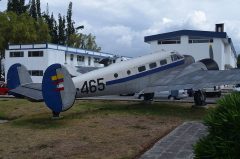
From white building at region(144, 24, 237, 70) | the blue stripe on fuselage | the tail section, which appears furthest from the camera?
white building at region(144, 24, 237, 70)

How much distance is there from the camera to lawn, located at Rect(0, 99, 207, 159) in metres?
10.6

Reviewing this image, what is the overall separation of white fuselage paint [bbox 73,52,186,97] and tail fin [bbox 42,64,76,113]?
2.95 m

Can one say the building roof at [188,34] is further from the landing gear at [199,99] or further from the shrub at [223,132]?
the shrub at [223,132]

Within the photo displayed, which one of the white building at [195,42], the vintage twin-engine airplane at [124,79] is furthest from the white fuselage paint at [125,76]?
the white building at [195,42]

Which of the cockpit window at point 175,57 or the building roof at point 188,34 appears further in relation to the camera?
the building roof at point 188,34

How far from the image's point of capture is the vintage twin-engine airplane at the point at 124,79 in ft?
53.6

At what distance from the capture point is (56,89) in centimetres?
1622

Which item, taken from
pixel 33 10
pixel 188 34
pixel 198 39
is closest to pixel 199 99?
pixel 188 34

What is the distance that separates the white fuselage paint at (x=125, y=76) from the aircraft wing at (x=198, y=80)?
61cm

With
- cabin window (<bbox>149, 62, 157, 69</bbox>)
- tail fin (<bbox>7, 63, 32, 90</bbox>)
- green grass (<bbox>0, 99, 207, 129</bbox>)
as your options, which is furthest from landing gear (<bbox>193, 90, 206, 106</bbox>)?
tail fin (<bbox>7, 63, 32, 90</bbox>)

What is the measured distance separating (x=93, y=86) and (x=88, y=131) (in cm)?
620

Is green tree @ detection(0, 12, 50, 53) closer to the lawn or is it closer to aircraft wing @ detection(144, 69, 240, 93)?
the lawn

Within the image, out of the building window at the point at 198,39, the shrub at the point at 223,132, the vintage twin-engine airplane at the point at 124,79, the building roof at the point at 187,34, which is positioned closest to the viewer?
the shrub at the point at 223,132

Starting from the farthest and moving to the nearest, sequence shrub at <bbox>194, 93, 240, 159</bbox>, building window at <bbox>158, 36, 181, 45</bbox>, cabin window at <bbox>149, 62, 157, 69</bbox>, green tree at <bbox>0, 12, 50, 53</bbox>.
→ green tree at <bbox>0, 12, 50, 53</bbox>, building window at <bbox>158, 36, 181, 45</bbox>, cabin window at <bbox>149, 62, 157, 69</bbox>, shrub at <bbox>194, 93, 240, 159</bbox>
